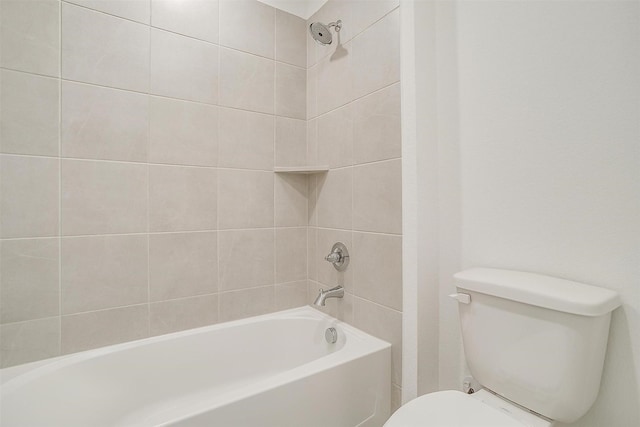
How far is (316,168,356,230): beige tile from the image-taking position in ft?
4.96

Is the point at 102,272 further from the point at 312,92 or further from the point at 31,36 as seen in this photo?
the point at 312,92

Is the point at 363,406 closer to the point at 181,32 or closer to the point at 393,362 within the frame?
the point at 393,362

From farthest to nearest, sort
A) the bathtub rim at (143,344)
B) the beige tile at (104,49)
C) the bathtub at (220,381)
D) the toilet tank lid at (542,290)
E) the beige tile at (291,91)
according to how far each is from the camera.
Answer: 1. the beige tile at (291,91)
2. the beige tile at (104,49)
3. the bathtub rim at (143,344)
4. the bathtub at (220,381)
5. the toilet tank lid at (542,290)

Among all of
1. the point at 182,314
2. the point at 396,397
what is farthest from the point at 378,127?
the point at 182,314

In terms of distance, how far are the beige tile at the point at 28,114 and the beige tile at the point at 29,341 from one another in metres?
0.68

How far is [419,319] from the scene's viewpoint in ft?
3.86

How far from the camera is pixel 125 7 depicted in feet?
4.26

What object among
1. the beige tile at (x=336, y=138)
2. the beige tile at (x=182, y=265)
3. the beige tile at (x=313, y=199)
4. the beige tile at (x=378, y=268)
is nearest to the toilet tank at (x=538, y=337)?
the beige tile at (x=378, y=268)

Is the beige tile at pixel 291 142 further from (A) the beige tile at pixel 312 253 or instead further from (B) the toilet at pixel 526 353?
(B) the toilet at pixel 526 353

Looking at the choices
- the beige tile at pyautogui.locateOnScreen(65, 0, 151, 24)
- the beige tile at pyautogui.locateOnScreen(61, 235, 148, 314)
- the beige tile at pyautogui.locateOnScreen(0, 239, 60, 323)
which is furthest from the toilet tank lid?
the beige tile at pyautogui.locateOnScreen(65, 0, 151, 24)

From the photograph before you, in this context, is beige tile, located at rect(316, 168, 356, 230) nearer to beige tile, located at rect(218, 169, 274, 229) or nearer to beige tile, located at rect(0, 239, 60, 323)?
beige tile, located at rect(218, 169, 274, 229)

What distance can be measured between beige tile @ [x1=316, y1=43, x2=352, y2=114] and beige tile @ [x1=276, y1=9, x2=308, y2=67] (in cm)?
18

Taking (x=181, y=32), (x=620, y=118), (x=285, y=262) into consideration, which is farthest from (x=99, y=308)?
(x=620, y=118)

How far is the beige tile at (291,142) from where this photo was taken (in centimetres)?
174
